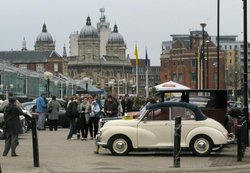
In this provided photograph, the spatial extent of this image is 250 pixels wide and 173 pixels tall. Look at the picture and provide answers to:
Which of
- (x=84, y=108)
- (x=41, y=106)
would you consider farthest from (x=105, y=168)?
(x=41, y=106)

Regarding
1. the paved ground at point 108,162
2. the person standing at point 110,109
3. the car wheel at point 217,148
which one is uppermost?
the person standing at point 110,109

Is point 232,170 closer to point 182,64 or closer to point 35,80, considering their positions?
point 35,80

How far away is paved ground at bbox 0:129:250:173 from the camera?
16.4 meters

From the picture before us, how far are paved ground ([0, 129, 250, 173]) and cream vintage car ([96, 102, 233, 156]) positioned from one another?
0.34 meters

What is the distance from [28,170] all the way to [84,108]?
1133 cm

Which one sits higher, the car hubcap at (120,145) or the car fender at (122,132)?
the car fender at (122,132)

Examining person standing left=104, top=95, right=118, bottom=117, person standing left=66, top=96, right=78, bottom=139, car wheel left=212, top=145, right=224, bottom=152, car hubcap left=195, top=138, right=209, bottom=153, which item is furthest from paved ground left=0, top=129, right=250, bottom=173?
person standing left=104, top=95, right=118, bottom=117

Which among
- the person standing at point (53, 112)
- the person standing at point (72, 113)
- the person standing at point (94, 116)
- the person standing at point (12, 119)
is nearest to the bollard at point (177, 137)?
the person standing at point (12, 119)

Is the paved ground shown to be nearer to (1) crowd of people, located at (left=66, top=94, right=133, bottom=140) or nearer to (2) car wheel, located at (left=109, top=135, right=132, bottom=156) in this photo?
(2) car wheel, located at (left=109, top=135, right=132, bottom=156)

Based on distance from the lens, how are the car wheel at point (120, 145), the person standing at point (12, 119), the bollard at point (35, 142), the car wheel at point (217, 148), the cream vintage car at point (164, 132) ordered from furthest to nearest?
the car wheel at point (120, 145), the car wheel at point (217, 148), the cream vintage car at point (164, 132), the person standing at point (12, 119), the bollard at point (35, 142)

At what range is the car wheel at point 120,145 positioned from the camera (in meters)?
20.3

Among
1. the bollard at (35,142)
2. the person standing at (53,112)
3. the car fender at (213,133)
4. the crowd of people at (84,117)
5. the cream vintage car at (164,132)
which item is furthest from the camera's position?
the person standing at (53,112)

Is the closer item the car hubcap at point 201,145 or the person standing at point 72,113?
the car hubcap at point 201,145

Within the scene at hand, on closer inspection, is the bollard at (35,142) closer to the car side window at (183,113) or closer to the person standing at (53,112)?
the car side window at (183,113)
